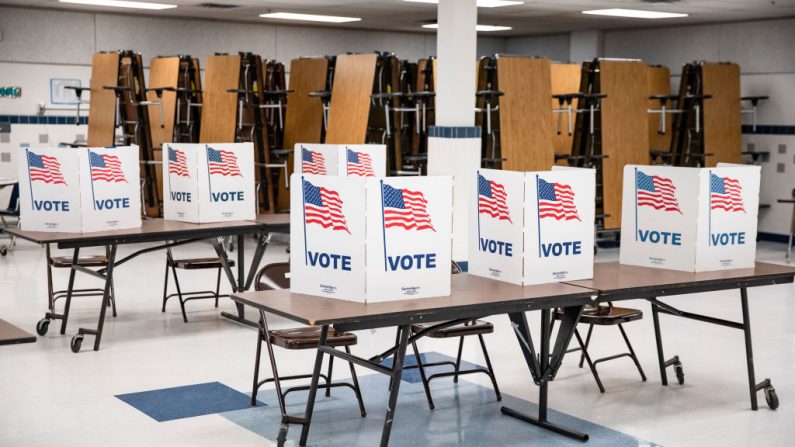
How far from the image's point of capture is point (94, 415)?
5.13 metres

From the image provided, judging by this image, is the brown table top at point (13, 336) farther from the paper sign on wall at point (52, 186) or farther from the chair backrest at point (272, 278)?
the paper sign on wall at point (52, 186)

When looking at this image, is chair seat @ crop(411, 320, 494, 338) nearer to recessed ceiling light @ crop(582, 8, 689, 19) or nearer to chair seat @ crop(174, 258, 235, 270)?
chair seat @ crop(174, 258, 235, 270)

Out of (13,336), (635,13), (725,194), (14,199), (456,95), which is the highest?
(635,13)

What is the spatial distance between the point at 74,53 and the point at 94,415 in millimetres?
8714

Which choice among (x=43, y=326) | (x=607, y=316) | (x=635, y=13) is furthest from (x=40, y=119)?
(x=607, y=316)

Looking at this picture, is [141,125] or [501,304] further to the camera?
[141,125]

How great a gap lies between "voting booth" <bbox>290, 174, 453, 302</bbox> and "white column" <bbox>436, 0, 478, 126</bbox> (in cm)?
438

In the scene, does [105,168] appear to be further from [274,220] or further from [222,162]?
[274,220]

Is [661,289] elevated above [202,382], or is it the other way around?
[661,289]

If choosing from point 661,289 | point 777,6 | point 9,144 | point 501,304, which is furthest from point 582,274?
point 9,144

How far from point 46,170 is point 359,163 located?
2310mm

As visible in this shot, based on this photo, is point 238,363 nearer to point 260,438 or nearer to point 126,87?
point 260,438

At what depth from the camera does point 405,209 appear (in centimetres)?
441

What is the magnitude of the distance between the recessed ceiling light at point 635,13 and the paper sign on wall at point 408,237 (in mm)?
8079
